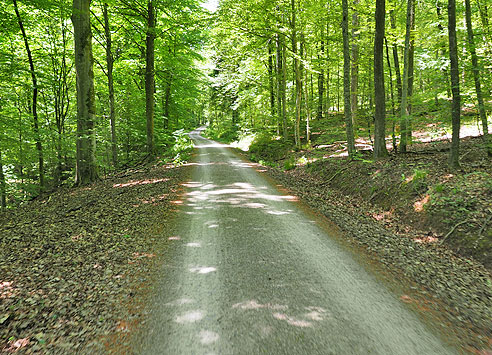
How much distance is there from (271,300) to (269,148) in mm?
16147

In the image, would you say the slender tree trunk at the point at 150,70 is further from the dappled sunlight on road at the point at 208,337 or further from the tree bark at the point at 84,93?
the dappled sunlight on road at the point at 208,337

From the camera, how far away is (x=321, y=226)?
20.7ft

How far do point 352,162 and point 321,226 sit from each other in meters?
5.39

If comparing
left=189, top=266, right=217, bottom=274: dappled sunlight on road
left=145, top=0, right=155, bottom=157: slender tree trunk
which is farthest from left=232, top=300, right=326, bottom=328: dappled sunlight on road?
left=145, top=0, right=155, bottom=157: slender tree trunk

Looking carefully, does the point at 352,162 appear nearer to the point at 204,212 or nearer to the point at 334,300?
the point at 204,212

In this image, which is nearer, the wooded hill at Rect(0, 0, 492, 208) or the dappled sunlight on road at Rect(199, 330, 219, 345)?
the dappled sunlight on road at Rect(199, 330, 219, 345)

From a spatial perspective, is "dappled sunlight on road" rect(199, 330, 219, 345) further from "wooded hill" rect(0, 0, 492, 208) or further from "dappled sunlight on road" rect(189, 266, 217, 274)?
"wooded hill" rect(0, 0, 492, 208)

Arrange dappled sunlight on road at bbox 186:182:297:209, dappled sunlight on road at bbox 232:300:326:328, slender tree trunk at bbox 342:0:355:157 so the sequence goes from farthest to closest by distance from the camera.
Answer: slender tree trunk at bbox 342:0:355:157
dappled sunlight on road at bbox 186:182:297:209
dappled sunlight on road at bbox 232:300:326:328

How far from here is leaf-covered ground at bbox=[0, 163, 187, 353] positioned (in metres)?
3.01

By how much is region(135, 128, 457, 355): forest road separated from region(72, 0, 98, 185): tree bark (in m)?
6.35

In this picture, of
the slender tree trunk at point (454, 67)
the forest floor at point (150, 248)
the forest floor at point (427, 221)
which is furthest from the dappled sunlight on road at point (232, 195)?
the slender tree trunk at point (454, 67)

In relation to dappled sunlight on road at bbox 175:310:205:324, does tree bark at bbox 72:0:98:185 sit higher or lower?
higher

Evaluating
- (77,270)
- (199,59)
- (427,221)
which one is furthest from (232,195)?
(199,59)

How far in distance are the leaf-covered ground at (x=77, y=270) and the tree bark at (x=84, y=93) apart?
9.11 ft
